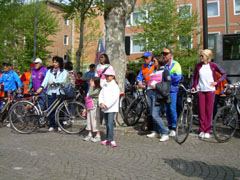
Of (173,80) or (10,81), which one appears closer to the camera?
(173,80)

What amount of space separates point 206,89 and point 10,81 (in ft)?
20.5

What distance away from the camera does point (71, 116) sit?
731cm

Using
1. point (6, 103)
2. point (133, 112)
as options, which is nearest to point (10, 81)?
point (6, 103)

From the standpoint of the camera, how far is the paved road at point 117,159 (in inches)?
165

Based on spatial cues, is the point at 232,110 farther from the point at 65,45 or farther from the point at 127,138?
the point at 65,45

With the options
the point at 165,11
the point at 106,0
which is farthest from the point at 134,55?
the point at 106,0

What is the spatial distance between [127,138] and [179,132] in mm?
1343

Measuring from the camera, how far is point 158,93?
6.55 metres

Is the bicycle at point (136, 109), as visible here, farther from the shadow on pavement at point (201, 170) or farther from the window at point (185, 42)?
the window at point (185, 42)

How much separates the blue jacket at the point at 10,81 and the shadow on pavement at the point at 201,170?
20.8ft

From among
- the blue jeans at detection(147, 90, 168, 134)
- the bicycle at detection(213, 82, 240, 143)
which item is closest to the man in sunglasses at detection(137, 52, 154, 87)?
the blue jeans at detection(147, 90, 168, 134)

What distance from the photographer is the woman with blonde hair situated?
21.8 feet

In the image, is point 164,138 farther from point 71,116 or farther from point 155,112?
point 71,116

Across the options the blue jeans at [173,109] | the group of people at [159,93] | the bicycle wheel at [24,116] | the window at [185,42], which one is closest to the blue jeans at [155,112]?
the group of people at [159,93]
